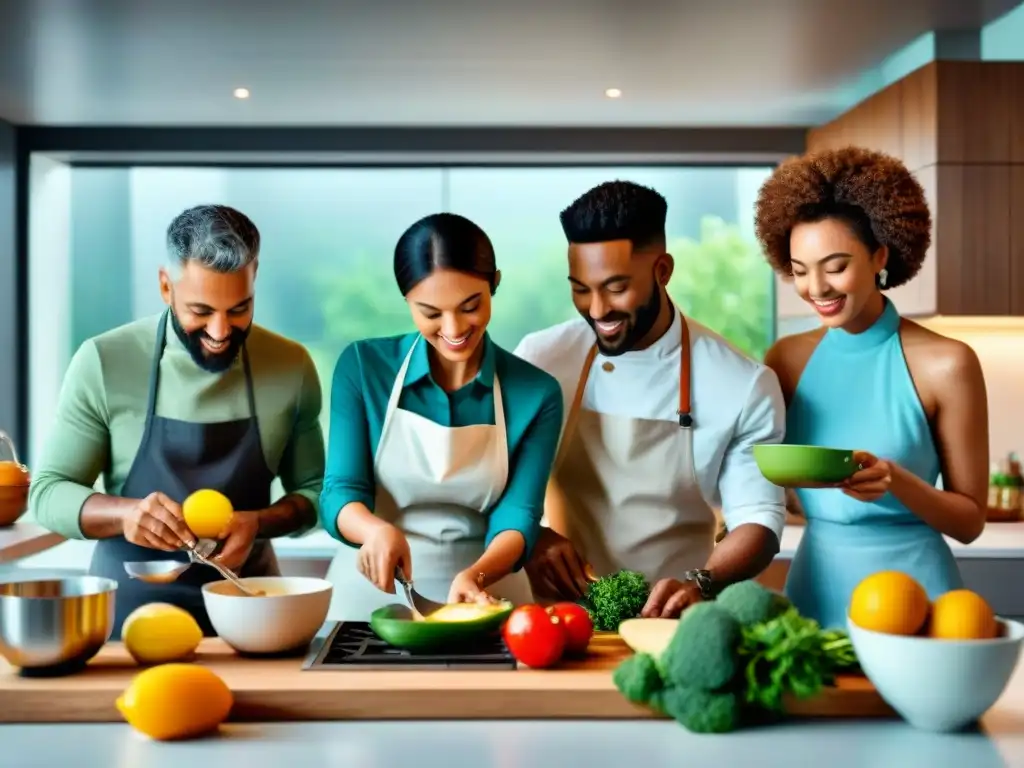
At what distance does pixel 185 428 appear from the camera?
221 centimetres

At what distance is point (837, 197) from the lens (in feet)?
6.80

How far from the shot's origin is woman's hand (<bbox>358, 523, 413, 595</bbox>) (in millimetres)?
1813

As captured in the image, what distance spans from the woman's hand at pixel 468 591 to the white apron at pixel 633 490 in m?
0.47

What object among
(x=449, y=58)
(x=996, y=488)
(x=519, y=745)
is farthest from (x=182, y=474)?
(x=996, y=488)

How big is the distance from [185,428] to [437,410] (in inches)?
19.8

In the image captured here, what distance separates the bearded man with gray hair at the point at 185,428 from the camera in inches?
81.9

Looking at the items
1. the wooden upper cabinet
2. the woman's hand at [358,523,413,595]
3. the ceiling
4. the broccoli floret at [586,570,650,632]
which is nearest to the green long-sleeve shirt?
the woman's hand at [358,523,413,595]

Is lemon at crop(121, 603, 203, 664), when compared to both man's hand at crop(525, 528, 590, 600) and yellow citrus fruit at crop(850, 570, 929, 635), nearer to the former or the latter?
man's hand at crop(525, 528, 590, 600)

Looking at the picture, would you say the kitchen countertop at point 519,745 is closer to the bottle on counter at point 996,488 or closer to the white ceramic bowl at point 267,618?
the white ceramic bowl at point 267,618

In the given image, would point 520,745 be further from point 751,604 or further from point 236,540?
Result: point 236,540

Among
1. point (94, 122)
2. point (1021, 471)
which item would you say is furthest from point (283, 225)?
point (1021, 471)

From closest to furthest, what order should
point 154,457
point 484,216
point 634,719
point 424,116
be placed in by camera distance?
point 634,719
point 154,457
point 424,116
point 484,216

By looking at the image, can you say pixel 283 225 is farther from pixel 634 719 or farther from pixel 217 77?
pixel 634 719

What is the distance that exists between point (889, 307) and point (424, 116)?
3203 mm
